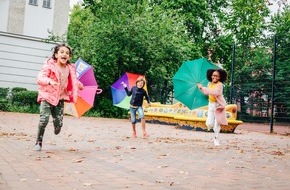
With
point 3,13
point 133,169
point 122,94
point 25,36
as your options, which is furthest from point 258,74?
point 133,169

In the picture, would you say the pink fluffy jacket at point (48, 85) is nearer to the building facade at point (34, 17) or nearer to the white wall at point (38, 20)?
the building facade at point (34, 17)

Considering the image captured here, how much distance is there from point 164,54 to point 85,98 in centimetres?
1399

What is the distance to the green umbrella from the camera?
10.6 meters

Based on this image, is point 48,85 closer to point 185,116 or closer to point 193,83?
point 193,83

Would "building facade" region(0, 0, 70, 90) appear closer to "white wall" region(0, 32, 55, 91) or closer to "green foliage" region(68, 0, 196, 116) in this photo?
"white wall" region(0, 32, 55, 91)

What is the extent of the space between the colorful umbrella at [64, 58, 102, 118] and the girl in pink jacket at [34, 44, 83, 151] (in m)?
1.95

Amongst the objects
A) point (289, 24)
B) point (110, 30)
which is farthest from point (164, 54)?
point (289, 24)

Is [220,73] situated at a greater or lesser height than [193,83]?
greater

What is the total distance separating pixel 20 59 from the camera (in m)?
26.0

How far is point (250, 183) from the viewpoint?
197 inches

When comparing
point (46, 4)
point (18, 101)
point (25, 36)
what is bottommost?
point (18, 101)

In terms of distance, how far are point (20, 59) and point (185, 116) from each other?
1338 centimetres

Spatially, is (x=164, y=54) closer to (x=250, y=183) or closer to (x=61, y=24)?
(x=61, y=24)

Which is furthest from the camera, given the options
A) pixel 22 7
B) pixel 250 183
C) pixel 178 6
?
pixel 178 6
